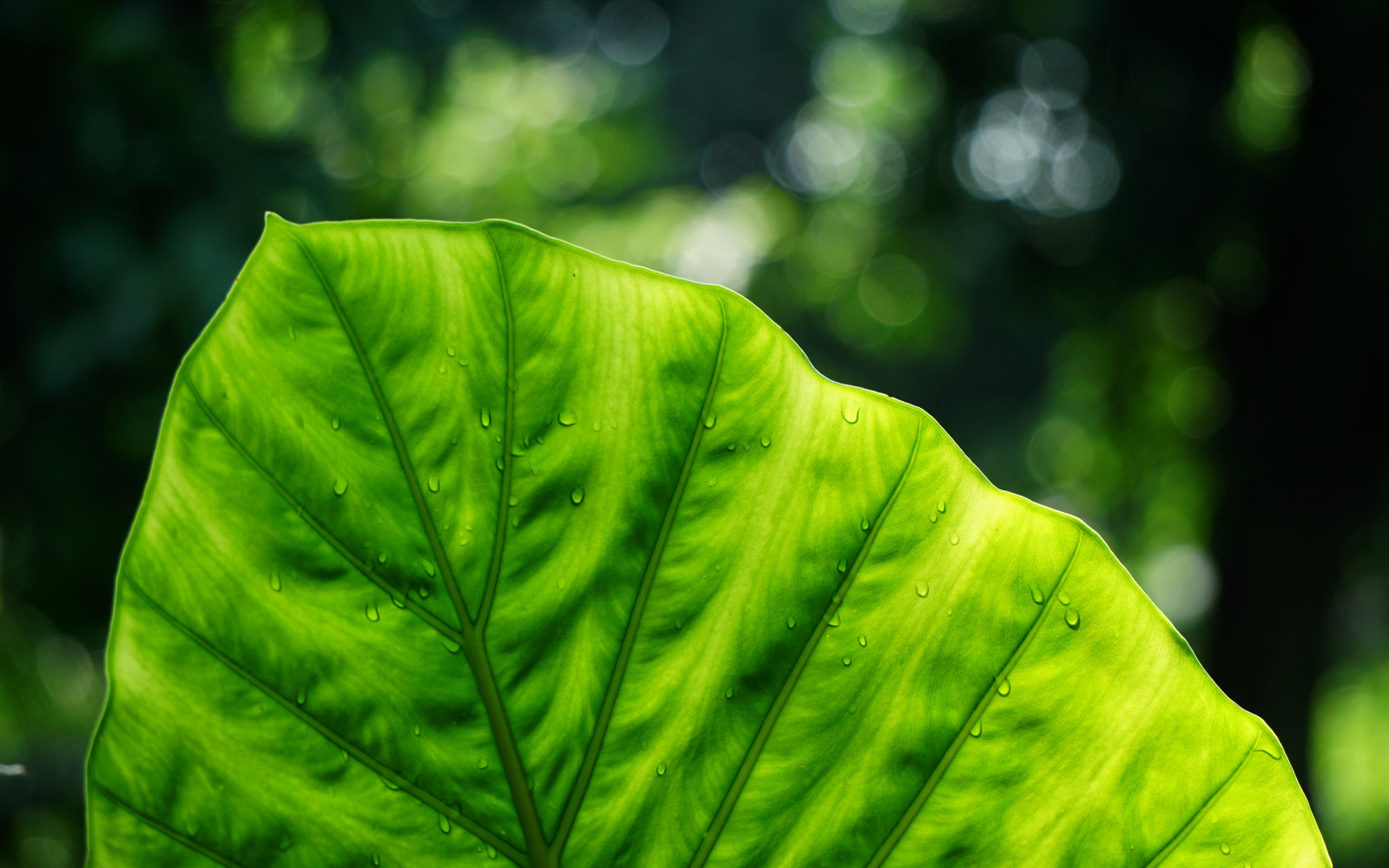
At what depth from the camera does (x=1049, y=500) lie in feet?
18.9

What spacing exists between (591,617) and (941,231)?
14.0ft

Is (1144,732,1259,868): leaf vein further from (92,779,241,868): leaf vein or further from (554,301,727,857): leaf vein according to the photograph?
(92,779,241,868): leaf vein

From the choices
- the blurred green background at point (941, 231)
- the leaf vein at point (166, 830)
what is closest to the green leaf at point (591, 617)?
the leaf vein at point (166, 830)

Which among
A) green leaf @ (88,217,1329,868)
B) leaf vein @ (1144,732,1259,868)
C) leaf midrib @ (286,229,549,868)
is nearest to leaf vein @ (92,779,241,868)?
green leaf @ (88,217,1329,868)

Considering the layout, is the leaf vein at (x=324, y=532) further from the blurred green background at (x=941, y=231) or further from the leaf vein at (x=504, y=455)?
the blurred green background at (x=941, y=231)

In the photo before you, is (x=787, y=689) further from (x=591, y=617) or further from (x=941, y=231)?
(x=941, y=231)

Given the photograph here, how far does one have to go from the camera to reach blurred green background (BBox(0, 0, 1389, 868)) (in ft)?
7.66

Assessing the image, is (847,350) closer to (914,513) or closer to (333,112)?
(333,112)

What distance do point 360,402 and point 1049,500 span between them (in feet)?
19.4

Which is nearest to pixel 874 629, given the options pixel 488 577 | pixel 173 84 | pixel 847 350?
pixel 488 577

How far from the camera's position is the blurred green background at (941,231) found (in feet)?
7.66

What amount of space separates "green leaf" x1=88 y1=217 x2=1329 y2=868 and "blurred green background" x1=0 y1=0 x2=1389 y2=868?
170mm

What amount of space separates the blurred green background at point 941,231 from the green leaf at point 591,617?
170 millimetres

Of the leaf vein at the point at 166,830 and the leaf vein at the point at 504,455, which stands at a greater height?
the leaf vein at the point at 504,455
